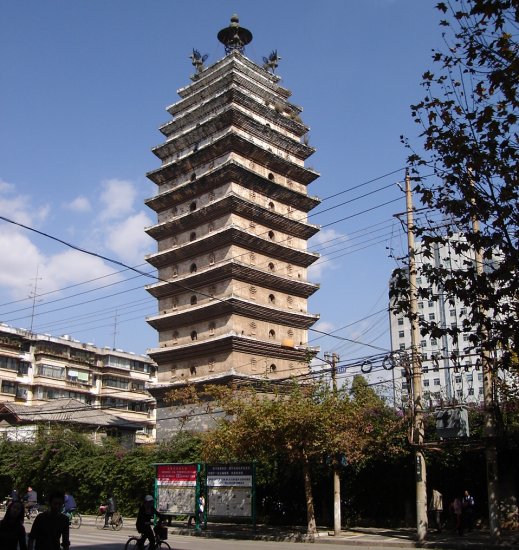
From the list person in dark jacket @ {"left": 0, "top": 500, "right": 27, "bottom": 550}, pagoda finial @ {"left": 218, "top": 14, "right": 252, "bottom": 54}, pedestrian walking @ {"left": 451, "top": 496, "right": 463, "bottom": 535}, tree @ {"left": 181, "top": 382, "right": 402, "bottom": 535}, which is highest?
pagoda finial @ {"left": 218, "top": 14, "right": 252, "bottom": 54}

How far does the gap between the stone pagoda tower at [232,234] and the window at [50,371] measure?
25.6 meters

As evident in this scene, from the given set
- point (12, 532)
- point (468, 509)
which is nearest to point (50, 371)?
point (468, 509)

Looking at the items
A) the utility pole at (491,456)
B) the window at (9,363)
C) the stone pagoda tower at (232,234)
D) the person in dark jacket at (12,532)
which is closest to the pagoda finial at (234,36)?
the stone pagoda tower at (232,234)

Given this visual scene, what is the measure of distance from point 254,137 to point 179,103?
8.86 meters

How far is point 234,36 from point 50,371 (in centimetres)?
3744

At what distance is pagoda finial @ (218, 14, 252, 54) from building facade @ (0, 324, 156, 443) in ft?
107

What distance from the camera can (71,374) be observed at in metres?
66.8

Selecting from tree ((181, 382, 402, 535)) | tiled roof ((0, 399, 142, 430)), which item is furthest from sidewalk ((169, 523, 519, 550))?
tiled roof ((0, 399, 142, 430))

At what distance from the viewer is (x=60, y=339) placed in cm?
6738

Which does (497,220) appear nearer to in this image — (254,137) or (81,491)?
(81,491)

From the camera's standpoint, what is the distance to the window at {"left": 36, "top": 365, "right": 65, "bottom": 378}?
63.4 meters

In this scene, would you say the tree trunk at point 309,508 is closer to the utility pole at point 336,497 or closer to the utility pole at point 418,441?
the utility pole at point 336,497

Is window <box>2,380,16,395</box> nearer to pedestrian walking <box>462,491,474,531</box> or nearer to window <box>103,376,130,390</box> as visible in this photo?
window <box>103,376,130,390</box>

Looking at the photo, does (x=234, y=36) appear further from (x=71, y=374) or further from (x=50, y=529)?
(x=50, y=529)
